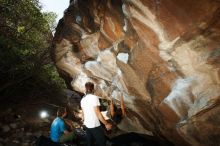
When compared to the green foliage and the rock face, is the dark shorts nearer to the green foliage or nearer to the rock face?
the rock face

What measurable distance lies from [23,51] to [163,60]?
9.66 m

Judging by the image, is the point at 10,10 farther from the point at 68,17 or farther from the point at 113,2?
the point at 113,2

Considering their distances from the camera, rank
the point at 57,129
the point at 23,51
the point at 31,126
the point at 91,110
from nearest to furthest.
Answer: the point at 91,110, the point at 57,129, the point at 31,126, the point at 23,51

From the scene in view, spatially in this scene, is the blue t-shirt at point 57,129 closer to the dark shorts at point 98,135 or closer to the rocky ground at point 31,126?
the rocky ground at point 31,126

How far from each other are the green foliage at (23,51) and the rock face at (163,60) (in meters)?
5.73

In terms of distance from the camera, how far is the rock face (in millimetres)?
4648

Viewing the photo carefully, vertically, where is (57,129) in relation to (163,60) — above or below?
below

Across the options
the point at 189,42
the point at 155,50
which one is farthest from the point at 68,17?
the point at 189,42

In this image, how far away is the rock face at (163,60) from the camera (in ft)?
15.3

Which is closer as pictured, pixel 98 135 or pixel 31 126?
pixel 98 135

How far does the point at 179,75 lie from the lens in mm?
5348

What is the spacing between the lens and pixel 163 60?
5.48 metres

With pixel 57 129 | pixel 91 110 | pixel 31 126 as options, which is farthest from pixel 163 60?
pixel 31 126

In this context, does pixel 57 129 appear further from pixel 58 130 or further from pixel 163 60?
pixel 163 60
